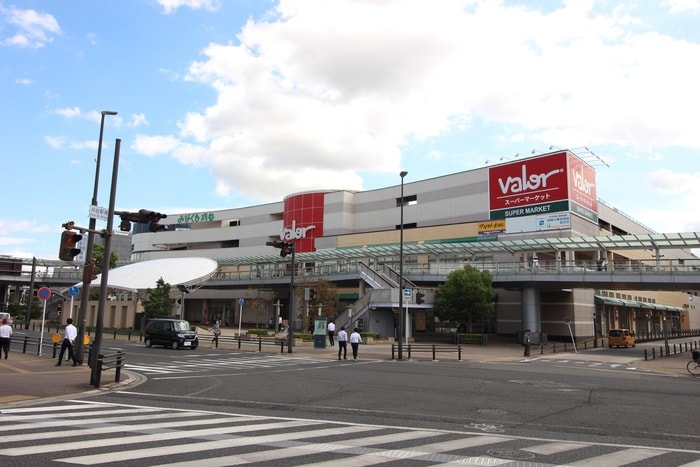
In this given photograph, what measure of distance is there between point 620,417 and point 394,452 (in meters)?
6.35

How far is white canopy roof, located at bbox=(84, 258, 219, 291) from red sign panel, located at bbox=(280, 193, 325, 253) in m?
21.8

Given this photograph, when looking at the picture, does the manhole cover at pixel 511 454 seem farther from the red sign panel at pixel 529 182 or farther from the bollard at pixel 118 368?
the red sign panel at pixel 529 182

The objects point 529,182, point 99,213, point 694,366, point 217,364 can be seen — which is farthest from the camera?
point 529,182

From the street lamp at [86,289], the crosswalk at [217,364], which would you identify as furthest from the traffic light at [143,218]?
the crosswalk at [217,364]

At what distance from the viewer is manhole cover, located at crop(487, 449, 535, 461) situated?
7.41 metres

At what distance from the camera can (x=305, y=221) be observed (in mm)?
76375

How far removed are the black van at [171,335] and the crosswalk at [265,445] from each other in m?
22.2

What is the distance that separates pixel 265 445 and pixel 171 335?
1035 inches

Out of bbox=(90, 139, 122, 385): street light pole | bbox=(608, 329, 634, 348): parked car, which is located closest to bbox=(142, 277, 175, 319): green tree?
bbox=(90, 139, 122, 385): street light pole

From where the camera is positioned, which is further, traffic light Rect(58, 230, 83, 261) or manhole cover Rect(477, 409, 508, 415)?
traffic light Rect(58, 230, 83, 261)

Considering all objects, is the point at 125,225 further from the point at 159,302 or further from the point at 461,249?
the point at 461,249

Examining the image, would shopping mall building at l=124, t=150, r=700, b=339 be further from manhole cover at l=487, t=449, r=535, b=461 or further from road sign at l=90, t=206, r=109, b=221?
manhole cover at l=487, t=449, r=535, b=461

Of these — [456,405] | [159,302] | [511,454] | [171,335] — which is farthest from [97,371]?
[159,302]

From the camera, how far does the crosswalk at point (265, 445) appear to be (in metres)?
6.92
